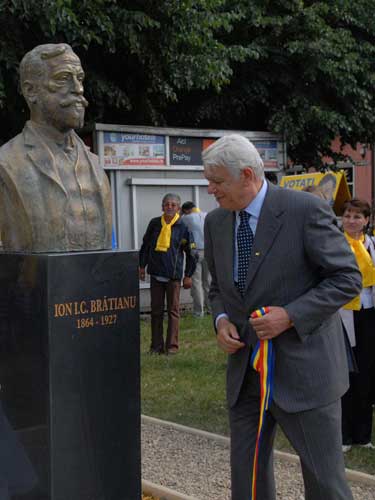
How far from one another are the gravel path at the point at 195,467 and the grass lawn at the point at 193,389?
0.37 meters

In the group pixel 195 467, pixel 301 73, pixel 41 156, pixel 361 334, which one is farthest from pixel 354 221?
pixel 301 73

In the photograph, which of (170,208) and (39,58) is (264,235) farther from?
(170,208)

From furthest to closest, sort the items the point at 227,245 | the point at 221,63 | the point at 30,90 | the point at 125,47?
the point at 125,47 < the point at 221,63 < the point at 30,90 < the point at 227,245

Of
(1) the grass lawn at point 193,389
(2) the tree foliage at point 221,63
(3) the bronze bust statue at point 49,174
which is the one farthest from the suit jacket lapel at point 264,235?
(2) the tree foliage at point 221,63

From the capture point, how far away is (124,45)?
11.4 meters

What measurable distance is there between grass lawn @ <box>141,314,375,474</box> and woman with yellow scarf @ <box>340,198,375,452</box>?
183mm

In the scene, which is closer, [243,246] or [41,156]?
[243,246]

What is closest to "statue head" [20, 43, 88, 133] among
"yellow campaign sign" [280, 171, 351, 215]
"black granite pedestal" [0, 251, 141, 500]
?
"black granite pedestal" [0, 251, 141, 500]

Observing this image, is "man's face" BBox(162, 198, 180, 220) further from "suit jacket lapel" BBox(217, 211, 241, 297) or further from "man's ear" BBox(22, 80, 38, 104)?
"suit jacket lapel" BBox(217, 211, 241, 297)

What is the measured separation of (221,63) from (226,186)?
350 inches

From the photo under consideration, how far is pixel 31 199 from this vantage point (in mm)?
3910

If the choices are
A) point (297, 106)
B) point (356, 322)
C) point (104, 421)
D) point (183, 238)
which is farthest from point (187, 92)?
point (104, 421)

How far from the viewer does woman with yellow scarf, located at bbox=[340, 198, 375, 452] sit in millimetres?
5238

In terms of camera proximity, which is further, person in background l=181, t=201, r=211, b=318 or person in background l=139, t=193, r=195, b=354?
person in background l=181, t=201, r=211, b=318
